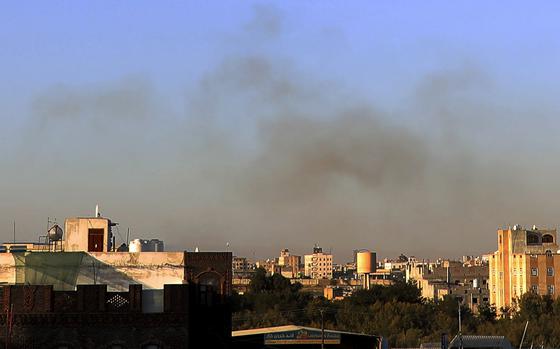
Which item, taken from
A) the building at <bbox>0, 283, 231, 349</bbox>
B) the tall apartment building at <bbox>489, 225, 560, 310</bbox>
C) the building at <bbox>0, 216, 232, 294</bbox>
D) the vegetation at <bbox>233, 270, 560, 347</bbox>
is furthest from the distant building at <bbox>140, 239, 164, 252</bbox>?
the tall apartment building at <bbox>489, 225, 560, 310</bbox>

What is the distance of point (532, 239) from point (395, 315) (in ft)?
149

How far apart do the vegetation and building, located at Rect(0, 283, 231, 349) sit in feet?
199

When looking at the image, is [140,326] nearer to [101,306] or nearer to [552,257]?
[101,306]

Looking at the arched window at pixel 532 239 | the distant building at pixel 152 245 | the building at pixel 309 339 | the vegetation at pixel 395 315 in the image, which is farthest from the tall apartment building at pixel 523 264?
the distant building at pixel 152 245

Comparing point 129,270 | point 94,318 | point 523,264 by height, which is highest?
point 523,264

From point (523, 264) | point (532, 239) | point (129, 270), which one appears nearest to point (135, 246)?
point (129, 270)

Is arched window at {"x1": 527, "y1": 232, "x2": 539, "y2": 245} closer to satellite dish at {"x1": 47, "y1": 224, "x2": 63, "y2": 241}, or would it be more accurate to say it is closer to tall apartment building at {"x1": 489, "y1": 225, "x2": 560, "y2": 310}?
tall apartment building at {"x1": 489, "y1": 225, "x2": 560, "y2": 310}

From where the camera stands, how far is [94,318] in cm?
4669

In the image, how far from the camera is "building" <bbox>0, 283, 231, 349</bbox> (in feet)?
151

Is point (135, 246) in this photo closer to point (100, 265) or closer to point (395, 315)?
point (100, 265)

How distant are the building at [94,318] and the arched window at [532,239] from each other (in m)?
120

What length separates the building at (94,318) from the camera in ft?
151

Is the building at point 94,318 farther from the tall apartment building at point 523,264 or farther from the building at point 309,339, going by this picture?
the tall apartment building at point 523,264

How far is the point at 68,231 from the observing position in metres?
62.9
